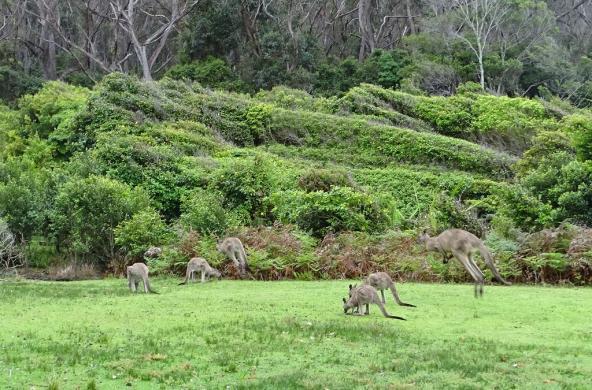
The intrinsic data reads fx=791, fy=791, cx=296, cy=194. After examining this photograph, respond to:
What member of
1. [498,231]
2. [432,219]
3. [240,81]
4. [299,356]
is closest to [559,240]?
[498,231]

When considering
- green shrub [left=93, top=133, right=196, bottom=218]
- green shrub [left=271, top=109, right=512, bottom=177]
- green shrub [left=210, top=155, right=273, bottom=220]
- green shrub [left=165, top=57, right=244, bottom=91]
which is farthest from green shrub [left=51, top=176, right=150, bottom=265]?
green shrub [left=165, top=57, right=244, bottom=91]

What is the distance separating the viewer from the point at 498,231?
68.9ft

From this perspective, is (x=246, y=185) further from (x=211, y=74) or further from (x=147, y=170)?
(x=211, y=74)

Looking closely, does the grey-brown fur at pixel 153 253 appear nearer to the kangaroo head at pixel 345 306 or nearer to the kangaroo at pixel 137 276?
the kangaroo at pixel 137 276

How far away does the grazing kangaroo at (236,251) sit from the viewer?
63.9 feet

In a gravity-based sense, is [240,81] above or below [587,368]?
above

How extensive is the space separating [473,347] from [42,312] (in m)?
7.55

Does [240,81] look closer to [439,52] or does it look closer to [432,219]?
[439,52]

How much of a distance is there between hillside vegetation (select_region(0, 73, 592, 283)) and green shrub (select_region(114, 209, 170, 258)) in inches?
1.8

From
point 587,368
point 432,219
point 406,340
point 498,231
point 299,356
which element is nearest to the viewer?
point 587,368

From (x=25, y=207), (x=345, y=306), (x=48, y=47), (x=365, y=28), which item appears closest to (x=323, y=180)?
(x=25, y=207)

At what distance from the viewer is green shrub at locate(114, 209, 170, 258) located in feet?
71.3

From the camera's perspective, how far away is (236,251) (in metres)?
19.6

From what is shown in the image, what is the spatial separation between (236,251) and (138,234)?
3639mm
